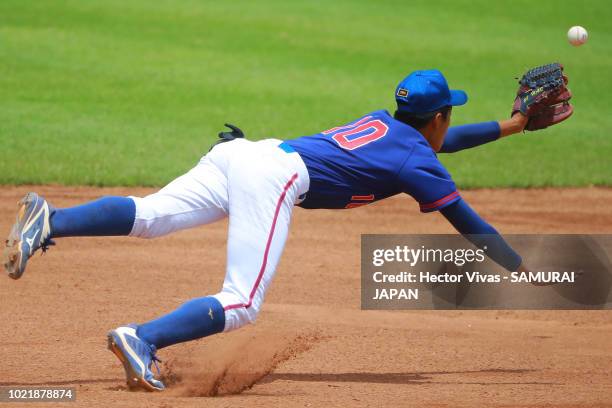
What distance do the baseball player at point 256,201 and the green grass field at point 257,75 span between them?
5.43m

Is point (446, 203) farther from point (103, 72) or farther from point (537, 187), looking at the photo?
point (103, 72)

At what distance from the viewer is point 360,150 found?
4816mm

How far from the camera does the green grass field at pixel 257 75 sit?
11312 mm

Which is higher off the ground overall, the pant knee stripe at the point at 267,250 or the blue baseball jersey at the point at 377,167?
the blue baseball jersey at the point at 377,167

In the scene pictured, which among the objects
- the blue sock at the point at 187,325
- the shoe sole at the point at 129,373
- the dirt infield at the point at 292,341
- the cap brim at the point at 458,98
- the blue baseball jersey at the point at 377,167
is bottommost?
the dirt infield at the point at 292,341

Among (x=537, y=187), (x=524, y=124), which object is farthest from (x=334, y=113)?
(x=524, y=124)

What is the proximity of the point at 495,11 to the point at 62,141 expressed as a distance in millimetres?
11388

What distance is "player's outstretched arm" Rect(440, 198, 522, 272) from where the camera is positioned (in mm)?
4852

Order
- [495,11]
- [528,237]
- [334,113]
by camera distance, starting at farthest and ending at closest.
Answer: [495,11] → [334,113] → [528,237]

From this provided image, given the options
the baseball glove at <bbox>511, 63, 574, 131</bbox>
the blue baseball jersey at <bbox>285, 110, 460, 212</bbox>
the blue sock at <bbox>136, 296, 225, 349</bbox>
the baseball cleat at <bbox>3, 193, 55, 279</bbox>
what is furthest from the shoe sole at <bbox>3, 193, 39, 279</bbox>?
the baseball glove at <bbox>511, 63, 574, 131</bbox>

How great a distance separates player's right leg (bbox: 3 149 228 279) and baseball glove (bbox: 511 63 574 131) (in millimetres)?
2011

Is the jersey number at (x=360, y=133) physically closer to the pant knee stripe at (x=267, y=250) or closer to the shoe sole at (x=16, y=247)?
the pant knee stripe at (x=267, y=250)

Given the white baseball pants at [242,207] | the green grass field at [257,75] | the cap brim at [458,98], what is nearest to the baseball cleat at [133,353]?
the white baseball pants at [242,207]

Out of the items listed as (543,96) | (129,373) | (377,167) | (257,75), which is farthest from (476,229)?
(257,75)
